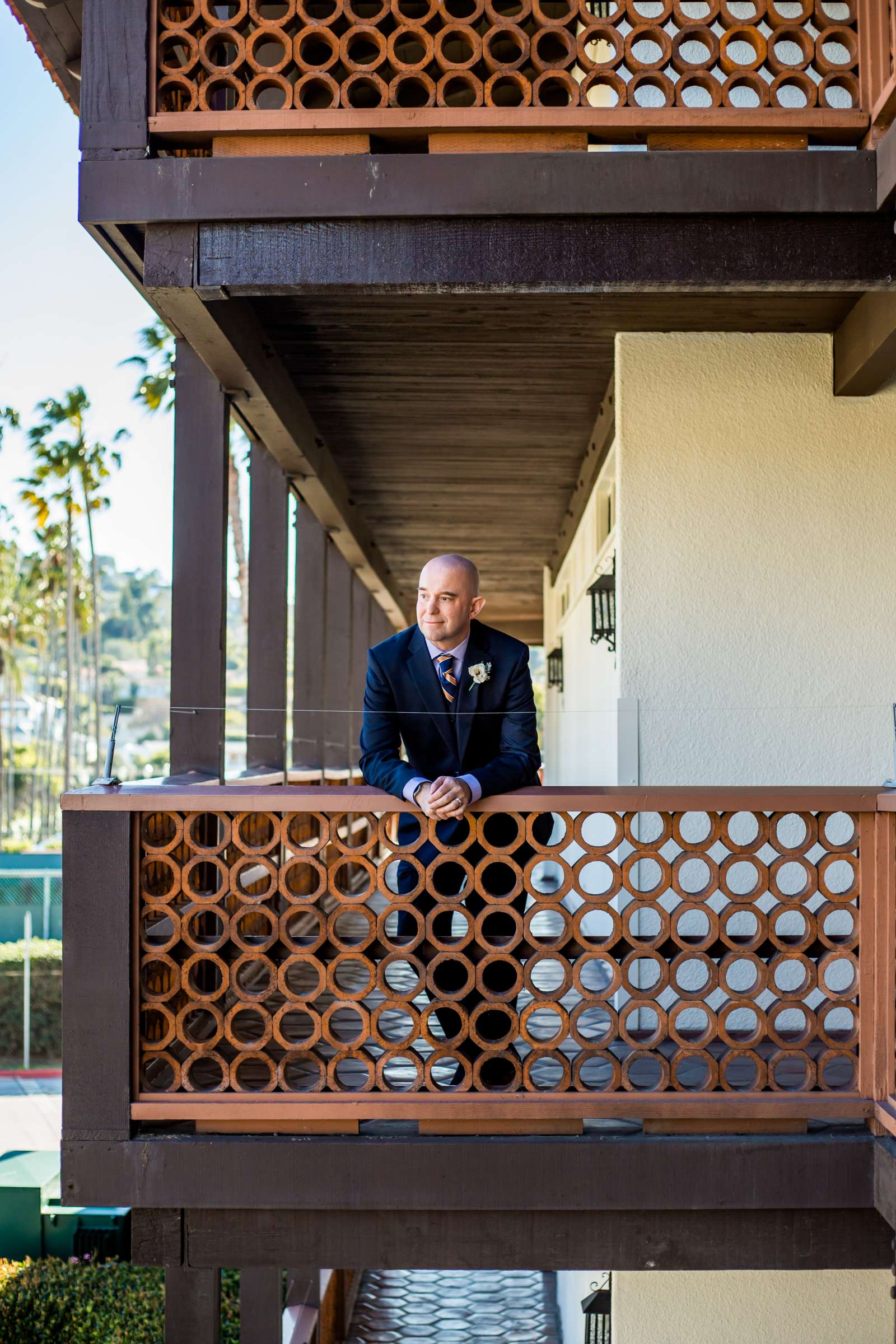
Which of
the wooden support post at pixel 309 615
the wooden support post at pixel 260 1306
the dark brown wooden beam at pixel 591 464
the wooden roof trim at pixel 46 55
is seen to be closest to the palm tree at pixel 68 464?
the wooden support post at pixel 309 615

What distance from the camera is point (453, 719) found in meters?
4.36

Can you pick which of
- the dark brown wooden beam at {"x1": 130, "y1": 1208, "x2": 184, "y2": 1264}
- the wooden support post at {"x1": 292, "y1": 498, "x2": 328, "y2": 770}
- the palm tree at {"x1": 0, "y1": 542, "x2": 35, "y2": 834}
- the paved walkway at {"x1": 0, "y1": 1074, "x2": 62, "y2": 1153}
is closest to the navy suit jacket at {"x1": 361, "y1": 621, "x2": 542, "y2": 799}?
the dark brown wooden beam at {"x1": 130, "y1": 1208, "x2": 184, "y2": 1264}

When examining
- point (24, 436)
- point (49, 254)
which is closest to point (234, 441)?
point (24, 436)

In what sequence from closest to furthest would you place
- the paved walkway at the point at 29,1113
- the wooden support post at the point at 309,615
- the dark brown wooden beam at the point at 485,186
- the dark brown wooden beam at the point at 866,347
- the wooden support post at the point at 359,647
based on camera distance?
the dark brown wooden beam at the point at 485,186, the dark brown wooden beam at the point at 866,347, the wooden support post at the point at 309,615, the wooden support post at the point at 359,647, the paved walkway at the point at 29,1113

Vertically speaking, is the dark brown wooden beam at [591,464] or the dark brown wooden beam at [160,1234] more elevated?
the dark brown wooden beam at [591,464]

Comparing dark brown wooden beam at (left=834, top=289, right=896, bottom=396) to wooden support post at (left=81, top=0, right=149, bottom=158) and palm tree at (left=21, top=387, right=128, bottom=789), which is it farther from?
palm tree at (left=21, top=387, right=128, bottom=789)

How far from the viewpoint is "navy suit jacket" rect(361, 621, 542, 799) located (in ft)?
14.2

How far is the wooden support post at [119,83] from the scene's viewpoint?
14.6ft

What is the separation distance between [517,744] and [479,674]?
0.26 meters

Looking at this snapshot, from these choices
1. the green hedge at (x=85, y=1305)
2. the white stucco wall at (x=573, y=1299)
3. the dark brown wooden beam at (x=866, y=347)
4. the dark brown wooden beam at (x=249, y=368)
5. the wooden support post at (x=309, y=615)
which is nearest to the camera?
the dark brown wooden beam at (x=249, y=368)

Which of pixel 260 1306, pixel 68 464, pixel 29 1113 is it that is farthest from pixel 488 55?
pixel 68 464

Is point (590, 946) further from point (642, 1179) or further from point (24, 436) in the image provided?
point (24, 436)

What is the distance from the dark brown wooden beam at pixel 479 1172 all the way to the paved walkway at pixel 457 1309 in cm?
658

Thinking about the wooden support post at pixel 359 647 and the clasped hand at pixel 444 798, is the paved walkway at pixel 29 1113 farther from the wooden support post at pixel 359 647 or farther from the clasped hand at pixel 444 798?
the clasped hand at pixel 444 798
